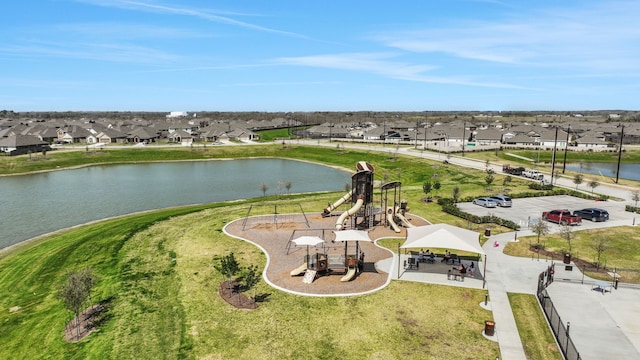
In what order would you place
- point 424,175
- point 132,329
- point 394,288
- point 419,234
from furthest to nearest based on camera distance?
point 424,175 → point 419,234 → point 394,288 → point 132,329

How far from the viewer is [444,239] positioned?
25.3 meters

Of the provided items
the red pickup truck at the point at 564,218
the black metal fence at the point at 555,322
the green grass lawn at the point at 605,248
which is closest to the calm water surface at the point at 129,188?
the red pickup truck at the point at 564,218

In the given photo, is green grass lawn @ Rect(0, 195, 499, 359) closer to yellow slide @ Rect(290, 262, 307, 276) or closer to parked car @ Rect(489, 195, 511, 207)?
yellow slide @ Rect(290, 262, 307, 276)

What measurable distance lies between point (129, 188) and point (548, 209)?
57336mm

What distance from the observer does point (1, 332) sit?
67.1 feet

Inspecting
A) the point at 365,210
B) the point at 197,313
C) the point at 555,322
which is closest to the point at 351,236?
the point at 365,210

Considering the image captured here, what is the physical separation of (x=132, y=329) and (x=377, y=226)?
71.6 feet

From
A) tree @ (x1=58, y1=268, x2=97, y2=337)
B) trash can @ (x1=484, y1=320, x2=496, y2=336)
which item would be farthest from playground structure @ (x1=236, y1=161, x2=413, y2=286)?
tree @ (x1=58, y1=268, x2=97, y2=337)

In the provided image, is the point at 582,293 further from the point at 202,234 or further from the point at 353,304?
the point at 202,234

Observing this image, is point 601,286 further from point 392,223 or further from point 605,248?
point 392,223

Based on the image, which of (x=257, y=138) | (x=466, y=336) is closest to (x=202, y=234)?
(x=466, y=336)

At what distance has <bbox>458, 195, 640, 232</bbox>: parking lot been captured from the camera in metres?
36.7

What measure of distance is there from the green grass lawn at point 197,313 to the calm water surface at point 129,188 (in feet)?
40.1

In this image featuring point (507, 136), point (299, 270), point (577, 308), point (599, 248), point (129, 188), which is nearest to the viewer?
point (577, 308)
